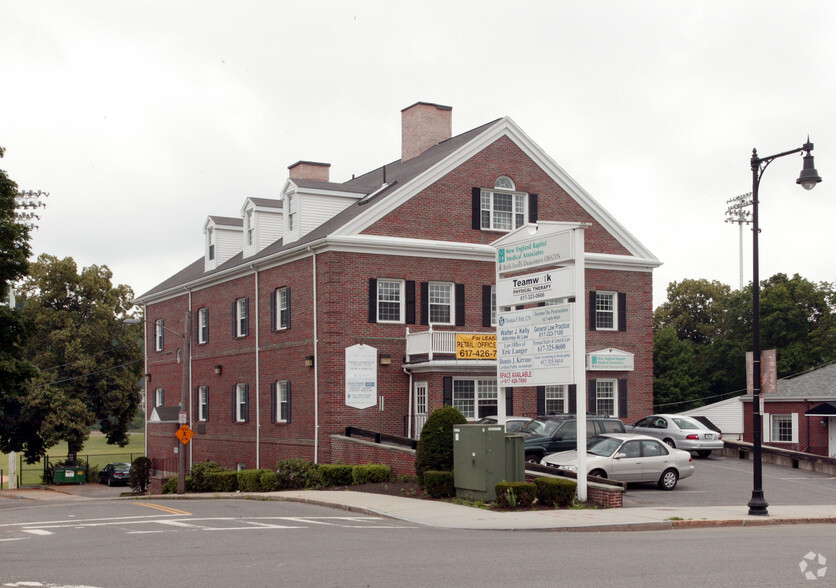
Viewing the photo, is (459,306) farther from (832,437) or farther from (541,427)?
(832,437)

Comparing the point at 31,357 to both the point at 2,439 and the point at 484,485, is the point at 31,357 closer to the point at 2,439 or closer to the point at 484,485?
the point at 2,439

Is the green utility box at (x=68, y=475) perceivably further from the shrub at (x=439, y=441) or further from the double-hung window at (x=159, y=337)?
the shrub at (x=439, y=441)

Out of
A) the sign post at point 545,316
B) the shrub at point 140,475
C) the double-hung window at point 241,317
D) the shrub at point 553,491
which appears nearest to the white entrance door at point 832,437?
the sign post at point 545,316

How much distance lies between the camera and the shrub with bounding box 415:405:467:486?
80.2 feet

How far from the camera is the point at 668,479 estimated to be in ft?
86.4

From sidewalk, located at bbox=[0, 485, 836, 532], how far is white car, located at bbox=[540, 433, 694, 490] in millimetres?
2868

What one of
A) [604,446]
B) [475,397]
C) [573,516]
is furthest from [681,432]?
[573,516]

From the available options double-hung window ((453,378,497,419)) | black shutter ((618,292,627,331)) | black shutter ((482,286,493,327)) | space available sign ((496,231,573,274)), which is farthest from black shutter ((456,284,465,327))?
space available sign ((496,231,573,274))

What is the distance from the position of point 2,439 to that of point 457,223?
36.3m

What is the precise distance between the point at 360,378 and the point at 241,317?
9.15 metres

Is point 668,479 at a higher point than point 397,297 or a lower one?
lower

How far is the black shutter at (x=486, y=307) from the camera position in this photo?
120 feet

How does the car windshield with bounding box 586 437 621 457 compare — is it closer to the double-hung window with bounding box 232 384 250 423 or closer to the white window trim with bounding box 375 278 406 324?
the white window trim with bounding box 375 278 406 324

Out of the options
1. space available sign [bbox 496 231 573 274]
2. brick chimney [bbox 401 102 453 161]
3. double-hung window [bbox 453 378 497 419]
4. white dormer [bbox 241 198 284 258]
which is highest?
brick chimney [bbox 401 102 453 161]
